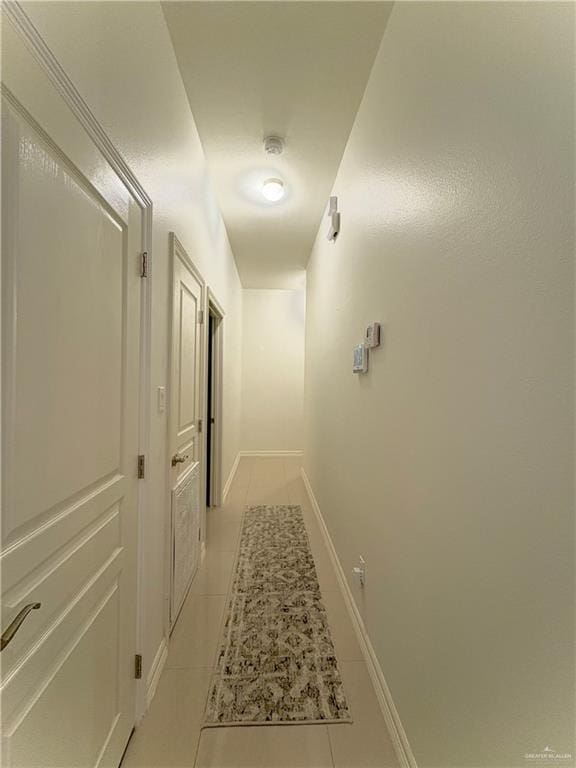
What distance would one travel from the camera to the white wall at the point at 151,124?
0.86 metres

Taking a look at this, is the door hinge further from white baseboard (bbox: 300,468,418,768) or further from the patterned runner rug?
white baseboard (bbox: 300,468,418,768)

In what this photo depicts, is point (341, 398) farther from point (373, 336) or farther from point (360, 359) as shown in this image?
point (373, 336)

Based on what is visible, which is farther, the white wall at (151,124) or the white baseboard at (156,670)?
the white baseboard at (156,670)

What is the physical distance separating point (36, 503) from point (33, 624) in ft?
0.90

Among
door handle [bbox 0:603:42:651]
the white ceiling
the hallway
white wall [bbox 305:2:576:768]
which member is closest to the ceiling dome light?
the white ceiling

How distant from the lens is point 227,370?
384 centimetres

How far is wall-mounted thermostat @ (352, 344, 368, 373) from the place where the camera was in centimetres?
167

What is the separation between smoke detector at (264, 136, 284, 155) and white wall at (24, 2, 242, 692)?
45cm

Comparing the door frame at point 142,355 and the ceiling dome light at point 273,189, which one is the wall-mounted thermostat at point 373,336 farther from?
the ceiling dome light at point 273,189

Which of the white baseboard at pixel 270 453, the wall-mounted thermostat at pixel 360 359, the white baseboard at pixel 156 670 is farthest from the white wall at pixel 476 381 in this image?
the white baseboard at pixel 270 453

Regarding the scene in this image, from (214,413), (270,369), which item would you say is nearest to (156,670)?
(214,413)

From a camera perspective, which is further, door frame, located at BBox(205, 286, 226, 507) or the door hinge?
door frame, located at BBox(205, 286, 226, 507)

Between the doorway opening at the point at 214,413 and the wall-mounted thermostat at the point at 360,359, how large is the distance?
1.92 metres

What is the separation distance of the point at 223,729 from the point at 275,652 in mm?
386
